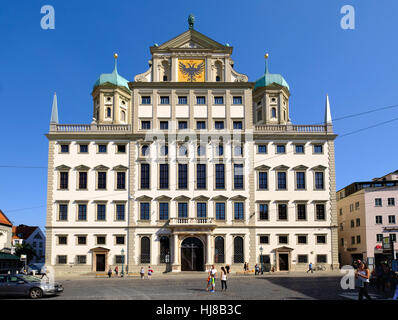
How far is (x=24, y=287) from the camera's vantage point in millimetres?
24719

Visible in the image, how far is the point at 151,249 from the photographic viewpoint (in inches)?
2116

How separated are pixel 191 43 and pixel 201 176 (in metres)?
17.7

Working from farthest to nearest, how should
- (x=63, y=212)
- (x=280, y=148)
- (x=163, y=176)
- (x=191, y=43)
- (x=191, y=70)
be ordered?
(x=191, y=43) → (x=191, y=70) → (x=280, y=148) → (x=163, y=176) → (x=63, y=212)

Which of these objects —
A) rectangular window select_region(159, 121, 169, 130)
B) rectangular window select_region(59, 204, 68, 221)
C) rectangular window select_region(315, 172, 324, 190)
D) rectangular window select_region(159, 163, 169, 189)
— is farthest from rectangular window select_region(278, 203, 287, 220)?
rectangular window select_region(59, 204, 68, 221)

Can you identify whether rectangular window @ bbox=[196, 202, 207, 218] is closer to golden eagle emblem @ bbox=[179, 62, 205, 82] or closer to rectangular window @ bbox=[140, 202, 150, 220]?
rectangular window @ bbox=[140, 202, 150, 220]

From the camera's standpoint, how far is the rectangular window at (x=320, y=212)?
55.2 metres

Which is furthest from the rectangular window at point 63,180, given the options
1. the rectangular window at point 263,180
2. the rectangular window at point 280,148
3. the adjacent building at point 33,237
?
the adjacent building at point 33,237

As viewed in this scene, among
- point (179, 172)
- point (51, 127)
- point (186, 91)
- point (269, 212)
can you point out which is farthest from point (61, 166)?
point (269, 212)

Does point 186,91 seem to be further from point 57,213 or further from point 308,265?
point 308,265

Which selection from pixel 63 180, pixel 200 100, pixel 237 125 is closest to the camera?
pixel 63 180

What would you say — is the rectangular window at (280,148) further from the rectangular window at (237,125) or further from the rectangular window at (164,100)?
the rectangular window at (164,100)

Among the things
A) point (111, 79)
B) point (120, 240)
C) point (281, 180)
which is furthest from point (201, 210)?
point (111, 79)

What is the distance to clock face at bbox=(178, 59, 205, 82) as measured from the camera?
5800 cm

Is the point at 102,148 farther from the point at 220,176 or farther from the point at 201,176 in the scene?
the point at 220,176
